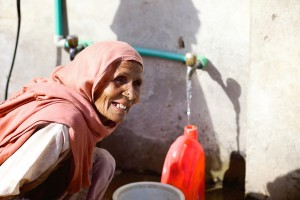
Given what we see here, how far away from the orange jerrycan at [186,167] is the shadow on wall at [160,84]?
435 millimetres

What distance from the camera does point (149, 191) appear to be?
235 centimetres

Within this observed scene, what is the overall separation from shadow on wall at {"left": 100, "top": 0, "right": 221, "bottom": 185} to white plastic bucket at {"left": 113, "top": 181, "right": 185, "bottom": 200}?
1.02 metres

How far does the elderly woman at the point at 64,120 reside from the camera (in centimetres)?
179

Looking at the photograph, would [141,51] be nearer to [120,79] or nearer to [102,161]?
[102,161]

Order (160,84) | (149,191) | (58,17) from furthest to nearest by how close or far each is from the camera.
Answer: (58,17)
(160,84)
(149,191)

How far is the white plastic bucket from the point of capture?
228 cm

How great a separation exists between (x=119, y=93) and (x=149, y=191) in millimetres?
636

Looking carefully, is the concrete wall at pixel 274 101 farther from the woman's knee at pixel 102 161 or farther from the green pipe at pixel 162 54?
the woman's knee at pixel 102 161

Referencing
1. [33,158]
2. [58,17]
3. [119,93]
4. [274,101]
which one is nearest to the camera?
[33,158]

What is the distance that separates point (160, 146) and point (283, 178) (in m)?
1.01

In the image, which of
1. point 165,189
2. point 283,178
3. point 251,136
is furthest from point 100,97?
point 283,178

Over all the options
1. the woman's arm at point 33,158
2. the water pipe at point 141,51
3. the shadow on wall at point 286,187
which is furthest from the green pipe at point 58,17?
the shadow on wall at point 286,187

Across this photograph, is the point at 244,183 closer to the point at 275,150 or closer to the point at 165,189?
the point at 275,150

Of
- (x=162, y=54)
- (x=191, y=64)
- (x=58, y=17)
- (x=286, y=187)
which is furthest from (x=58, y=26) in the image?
(x=286, y=187)
